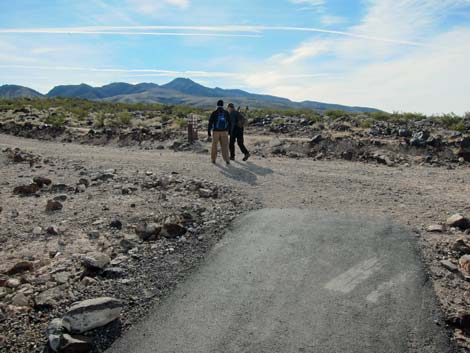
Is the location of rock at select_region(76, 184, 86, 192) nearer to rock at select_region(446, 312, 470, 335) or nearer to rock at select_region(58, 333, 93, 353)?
rock at select_region(58, 333, 93, 353)

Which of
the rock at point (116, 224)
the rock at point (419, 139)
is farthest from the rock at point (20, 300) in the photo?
the rock at point (419, 139)

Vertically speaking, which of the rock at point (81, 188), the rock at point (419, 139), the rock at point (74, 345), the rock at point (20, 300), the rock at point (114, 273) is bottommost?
the rock at point (74, 345)

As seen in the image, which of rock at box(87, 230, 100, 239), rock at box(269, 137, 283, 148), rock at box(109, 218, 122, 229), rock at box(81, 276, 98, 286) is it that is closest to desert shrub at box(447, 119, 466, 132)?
rock at box(269, 137, 283, 148)

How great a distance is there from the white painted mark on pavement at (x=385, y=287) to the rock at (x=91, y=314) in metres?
2.73

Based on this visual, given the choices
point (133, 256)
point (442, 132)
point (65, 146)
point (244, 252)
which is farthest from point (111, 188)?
point (442, 132)

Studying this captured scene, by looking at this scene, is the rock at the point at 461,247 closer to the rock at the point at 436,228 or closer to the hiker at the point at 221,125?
the rock at the point at 436,228

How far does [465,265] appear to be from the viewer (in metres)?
5.65

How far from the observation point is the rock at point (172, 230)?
22.1 feet

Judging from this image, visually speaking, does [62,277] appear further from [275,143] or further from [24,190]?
[275,143]

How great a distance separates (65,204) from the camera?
8.76 meters

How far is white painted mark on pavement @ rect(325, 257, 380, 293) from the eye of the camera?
5.12 m

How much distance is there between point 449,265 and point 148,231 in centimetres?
418

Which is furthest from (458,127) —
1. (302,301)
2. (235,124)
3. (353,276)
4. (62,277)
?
(62,277)

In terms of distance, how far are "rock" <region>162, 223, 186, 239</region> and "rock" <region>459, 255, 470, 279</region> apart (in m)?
3.85
